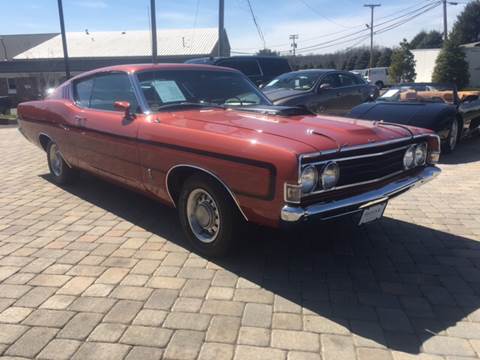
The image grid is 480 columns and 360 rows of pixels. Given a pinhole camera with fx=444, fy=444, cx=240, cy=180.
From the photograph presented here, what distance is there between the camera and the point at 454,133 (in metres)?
7.95

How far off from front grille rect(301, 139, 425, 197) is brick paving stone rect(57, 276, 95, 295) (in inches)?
67.7

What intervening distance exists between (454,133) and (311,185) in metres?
6.18

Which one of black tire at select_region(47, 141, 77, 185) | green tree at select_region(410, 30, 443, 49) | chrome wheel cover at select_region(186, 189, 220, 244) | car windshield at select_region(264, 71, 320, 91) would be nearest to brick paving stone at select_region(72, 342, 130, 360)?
chrome wheel cover at select_region(186, 189, 220, 244)

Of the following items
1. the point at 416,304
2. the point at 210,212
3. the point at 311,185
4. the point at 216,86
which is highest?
the point at 216,86

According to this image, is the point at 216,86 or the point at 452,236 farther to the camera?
the point at 216,86

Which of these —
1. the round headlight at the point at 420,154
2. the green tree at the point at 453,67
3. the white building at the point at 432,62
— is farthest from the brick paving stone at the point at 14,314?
the white building at the point at 432,62

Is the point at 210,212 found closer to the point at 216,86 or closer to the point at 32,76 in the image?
the point at 216,86

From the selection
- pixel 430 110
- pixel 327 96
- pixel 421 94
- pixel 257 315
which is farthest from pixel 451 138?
pixel 257 315

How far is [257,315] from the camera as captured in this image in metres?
2.82

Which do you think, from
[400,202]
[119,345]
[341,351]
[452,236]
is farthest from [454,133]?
[119,345]

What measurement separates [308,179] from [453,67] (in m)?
35.0

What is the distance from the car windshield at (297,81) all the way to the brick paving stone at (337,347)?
7.41 metres

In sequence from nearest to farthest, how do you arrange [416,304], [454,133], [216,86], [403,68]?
[416,304] → [216,86] → [454,133] → [403,68]

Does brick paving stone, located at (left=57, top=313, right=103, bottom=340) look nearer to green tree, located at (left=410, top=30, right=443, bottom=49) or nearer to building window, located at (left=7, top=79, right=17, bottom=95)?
building window, located at (left=7, top=79, right=17, bottom=95)
